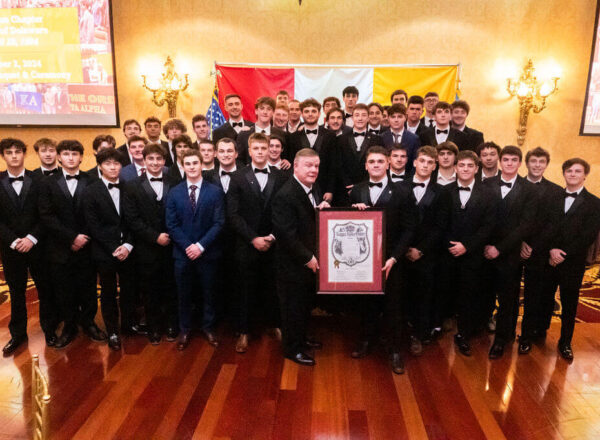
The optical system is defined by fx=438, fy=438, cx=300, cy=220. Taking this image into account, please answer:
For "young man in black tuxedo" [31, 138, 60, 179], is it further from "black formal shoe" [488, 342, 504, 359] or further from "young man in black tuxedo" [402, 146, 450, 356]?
"black formal shoe" [488, 342, 504, 359]

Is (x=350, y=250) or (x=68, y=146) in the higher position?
(x=68, y=146)

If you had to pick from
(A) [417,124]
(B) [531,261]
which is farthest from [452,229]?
(A) [417,124]

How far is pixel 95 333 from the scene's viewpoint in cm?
424

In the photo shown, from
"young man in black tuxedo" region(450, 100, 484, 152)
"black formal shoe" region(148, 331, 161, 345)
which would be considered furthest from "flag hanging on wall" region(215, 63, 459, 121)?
"black formal shoe" region(148, 331, 161, 345)

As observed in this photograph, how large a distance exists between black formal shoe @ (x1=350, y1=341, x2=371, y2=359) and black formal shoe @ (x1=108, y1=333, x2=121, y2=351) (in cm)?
216

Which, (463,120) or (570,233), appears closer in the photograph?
(570,233)

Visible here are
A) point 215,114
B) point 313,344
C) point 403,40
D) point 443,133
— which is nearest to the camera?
point 313,344

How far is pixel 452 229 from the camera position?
3.95 m

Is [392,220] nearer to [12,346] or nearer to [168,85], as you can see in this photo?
[12,346]

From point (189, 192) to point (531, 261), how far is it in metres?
3.15

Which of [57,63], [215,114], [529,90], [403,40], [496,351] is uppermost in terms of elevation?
[403,40]

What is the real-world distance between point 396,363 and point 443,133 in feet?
9.07

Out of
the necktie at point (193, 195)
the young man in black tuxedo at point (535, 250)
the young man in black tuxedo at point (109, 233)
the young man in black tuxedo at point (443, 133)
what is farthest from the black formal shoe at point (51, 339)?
the young man in black tuxedo at point (443, 133)

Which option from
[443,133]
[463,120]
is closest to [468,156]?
[443,133]
